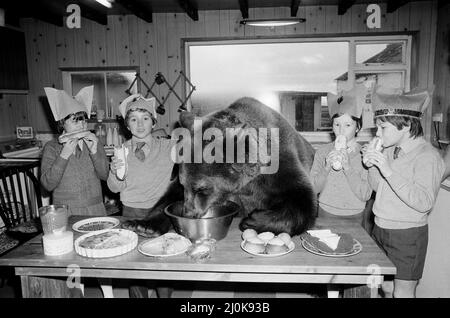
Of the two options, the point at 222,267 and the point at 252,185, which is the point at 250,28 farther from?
the point at 222,267

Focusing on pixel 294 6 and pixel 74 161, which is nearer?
pixel 74 161

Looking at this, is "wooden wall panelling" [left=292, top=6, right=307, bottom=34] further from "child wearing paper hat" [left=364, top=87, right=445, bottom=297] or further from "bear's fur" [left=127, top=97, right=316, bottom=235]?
"child wearing paper hat" [left=364, top=87, right=445, bottom=297]

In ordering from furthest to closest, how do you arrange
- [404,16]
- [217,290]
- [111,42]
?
[111,42]
[404,16]
[217,290]

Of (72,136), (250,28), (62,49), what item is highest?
(250,28)

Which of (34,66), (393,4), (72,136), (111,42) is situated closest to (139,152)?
(72,136)

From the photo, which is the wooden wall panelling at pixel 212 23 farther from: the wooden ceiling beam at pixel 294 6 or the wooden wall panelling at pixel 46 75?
the wooden wall panelling at pixel 46 75

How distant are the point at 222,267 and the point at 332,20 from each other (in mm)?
4332

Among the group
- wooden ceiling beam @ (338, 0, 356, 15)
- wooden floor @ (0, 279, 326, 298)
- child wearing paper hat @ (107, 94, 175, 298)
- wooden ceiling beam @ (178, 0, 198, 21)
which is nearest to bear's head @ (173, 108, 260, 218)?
child wearing paper hat @ (107, 94, 175, 298)

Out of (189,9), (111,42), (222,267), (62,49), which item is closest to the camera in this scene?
(222,267)

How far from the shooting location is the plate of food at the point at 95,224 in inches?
63.0

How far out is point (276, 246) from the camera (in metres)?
1.29

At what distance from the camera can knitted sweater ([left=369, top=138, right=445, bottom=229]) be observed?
4.53ft

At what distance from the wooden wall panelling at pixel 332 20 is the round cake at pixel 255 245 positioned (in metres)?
4.10

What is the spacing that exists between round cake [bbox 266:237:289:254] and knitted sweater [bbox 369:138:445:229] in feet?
1.65
